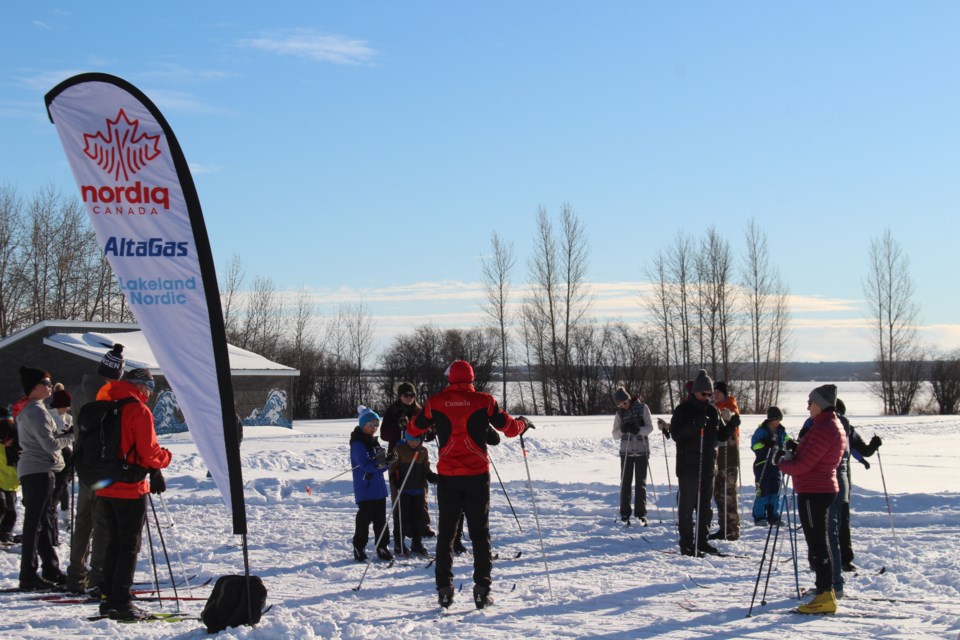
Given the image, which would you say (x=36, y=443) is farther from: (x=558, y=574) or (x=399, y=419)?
(x=558, y=574)

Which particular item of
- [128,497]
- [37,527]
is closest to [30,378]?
[37,527]

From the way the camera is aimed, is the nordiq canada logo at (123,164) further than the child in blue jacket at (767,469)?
No

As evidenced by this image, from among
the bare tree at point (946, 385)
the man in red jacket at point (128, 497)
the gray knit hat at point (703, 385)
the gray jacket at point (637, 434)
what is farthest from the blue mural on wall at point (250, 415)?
the bare tree at point (946, 385)

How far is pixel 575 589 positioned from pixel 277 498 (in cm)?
815

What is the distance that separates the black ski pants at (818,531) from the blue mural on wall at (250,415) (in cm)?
2270

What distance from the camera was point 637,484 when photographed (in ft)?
40.4

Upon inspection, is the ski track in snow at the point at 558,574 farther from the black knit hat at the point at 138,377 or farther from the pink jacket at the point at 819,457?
the black knit hat at the point at 138,377

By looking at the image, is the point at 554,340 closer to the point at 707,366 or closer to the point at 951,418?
the point at 707,366

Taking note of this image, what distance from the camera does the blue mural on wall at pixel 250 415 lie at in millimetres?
26922

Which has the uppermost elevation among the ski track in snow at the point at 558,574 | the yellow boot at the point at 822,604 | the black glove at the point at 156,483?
the black glove at the point at 156,483

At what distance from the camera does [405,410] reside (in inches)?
411

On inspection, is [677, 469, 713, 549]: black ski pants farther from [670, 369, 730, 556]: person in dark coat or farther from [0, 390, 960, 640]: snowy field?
[0, 390, 960, 640]: snowy field

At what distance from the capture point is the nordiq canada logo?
6488 millimetres

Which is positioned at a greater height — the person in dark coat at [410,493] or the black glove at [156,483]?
the black glove at [156,483]
